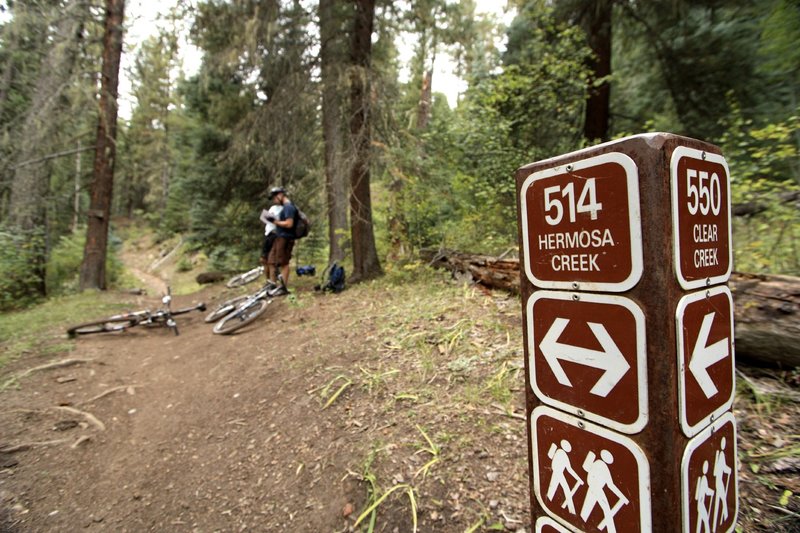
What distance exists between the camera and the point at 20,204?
991 centimetres

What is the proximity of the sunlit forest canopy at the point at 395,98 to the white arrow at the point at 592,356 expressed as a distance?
17.2 ft

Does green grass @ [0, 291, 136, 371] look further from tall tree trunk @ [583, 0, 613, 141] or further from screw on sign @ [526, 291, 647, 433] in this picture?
tall tree trunk @ [583, 0, 613, 141]

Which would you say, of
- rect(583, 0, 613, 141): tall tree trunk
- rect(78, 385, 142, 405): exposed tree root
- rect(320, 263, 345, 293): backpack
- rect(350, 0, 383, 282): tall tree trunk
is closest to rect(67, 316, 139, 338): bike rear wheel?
rect(78, 385, 142, 405): exposed tree root

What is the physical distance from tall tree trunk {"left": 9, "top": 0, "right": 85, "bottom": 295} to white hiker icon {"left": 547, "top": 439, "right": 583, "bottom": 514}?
12587 mm

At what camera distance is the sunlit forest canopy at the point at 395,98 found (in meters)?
6.93

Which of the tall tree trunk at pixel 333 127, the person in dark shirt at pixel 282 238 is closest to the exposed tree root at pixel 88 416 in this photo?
the person in dark shirt at pixel 282 238

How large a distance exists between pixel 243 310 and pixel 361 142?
3.69 metres

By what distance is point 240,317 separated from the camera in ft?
20.9

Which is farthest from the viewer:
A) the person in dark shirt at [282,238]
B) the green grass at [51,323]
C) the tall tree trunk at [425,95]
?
the tall tree trunk at [425,95]

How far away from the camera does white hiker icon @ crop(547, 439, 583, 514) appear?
3.66 ft

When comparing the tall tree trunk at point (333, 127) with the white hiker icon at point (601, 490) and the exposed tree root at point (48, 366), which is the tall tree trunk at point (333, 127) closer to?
the exposed tree root at point (48, 366)

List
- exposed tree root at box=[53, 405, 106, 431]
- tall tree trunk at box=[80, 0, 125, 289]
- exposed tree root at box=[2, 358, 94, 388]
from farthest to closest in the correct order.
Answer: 1. tall tree trunk at box=[80, 0, 125, 289]
2. exposed tree root at box=[2, 358, 94, 388]
3. exposed tree root at box=[53, 405, 106, 431]

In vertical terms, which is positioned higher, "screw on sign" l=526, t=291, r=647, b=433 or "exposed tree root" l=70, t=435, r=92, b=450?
"screw on sign" l=526, t=291, r=647, b=433

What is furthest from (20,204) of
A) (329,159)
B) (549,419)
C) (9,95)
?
(549,419)
